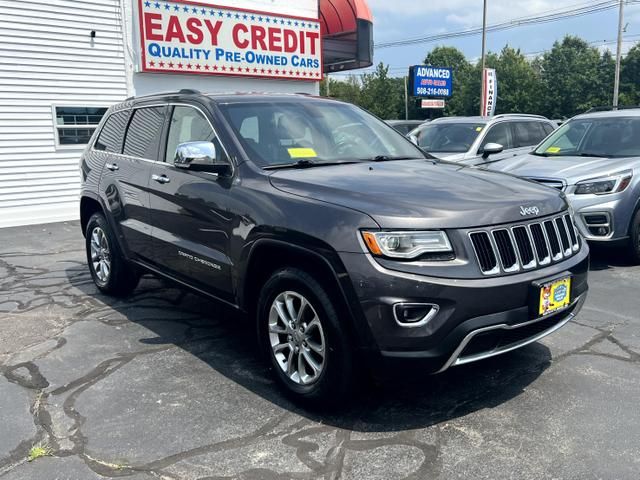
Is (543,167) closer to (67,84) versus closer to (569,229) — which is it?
(569,229)

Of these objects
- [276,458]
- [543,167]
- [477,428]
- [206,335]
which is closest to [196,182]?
[206,335]

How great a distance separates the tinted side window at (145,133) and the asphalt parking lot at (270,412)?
1465 mm

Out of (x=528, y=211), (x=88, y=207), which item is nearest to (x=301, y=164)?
(x=528, y=211)

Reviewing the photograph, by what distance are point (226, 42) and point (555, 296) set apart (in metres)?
11.1

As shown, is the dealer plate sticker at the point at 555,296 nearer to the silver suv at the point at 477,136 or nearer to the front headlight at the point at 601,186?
the front headlight at the point at 601,186

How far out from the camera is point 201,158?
12.9 ft

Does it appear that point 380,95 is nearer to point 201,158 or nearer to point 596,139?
point 596,139

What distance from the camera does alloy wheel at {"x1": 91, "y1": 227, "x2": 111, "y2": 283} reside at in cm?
584

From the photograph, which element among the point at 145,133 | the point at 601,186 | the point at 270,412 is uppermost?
the point at 145,133

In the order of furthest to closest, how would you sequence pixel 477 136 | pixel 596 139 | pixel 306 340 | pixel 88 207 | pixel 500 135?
pixel 500 135 < pixel 477 136 < pixel 596 139 < pixel 88 207 < pixel 306 340

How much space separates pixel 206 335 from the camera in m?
4.83

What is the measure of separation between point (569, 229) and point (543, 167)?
354cm

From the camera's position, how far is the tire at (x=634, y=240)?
6617 millimetres

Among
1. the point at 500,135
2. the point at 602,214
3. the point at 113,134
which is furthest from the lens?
the point at 500,135
